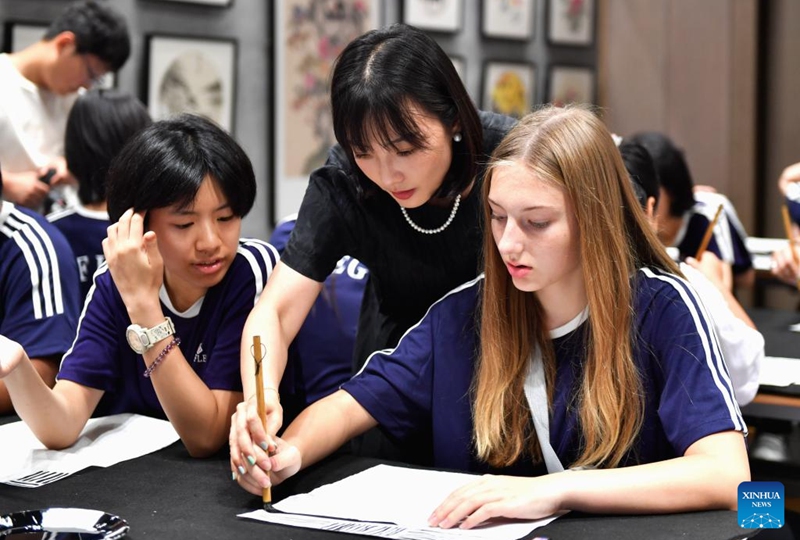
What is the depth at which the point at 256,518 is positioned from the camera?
1550 millimetres

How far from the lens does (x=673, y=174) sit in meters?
3.69

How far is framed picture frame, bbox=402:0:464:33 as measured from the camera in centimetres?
544

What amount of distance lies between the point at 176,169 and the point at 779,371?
1613mm

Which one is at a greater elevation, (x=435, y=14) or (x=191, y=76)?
(x=435, y=14)

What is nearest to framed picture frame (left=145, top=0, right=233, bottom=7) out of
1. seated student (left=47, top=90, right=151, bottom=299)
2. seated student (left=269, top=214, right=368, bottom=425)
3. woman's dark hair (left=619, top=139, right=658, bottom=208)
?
seated student (left=47, top=90, right=151, bottom=299)

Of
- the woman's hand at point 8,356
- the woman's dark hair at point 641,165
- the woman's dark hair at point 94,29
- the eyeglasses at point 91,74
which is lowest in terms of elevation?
the woman's hand at point 8,356

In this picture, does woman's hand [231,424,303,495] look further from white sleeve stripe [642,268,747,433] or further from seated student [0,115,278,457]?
white sleeve stripe [642,268,747,433]

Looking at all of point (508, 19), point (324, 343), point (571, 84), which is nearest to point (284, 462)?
point (324, 343)

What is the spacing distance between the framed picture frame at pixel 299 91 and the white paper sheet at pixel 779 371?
2.58 meters

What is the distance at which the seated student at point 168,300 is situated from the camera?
1.92 m

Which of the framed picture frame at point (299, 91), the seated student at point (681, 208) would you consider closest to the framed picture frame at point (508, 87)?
the framed picture frame at point (299, 91)

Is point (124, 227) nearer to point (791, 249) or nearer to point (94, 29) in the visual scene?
point (94, 29)

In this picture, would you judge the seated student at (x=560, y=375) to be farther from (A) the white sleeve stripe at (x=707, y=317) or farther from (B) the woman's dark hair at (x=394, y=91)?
(B) the woman's dark hair at (x=394, y=91)

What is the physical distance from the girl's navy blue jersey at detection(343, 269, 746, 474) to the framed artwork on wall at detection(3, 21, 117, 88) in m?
2.42
